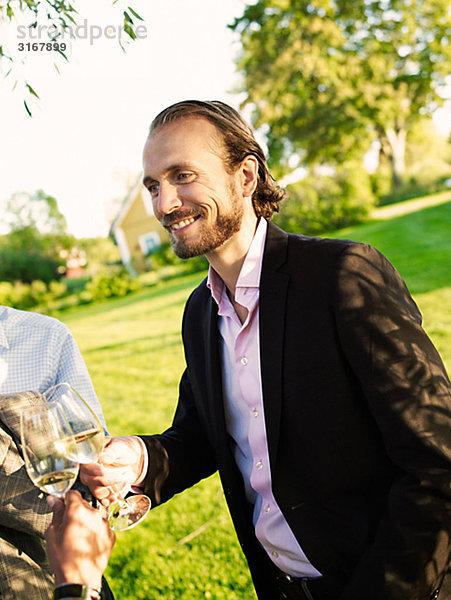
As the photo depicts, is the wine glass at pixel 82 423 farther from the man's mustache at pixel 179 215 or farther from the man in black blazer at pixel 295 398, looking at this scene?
the man's mustache at pixel 179 215

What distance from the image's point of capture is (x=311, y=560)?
202cm

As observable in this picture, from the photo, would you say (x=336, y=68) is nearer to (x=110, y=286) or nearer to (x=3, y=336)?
(x=110, y=286)

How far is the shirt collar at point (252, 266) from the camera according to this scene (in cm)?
229

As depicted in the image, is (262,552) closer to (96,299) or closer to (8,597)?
(8,597)

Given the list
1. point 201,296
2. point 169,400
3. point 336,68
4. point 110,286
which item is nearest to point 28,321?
point 201,296

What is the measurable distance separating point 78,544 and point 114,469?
56cm

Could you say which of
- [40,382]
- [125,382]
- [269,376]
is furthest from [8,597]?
[125,382]

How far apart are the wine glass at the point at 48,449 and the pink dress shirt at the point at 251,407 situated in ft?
2.70

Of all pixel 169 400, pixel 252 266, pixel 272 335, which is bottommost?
pixel 169 400

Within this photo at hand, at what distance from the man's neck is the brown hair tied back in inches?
11.4

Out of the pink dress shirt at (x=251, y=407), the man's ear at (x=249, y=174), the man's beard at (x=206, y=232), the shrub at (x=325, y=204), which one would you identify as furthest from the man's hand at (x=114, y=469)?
the shrub at (x=325, y=204)

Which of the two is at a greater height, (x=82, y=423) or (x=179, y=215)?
(x=179, y=215)

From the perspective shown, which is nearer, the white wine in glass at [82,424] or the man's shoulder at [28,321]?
the white wine in glass at [82,424]

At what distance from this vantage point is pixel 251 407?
7.25 ft
